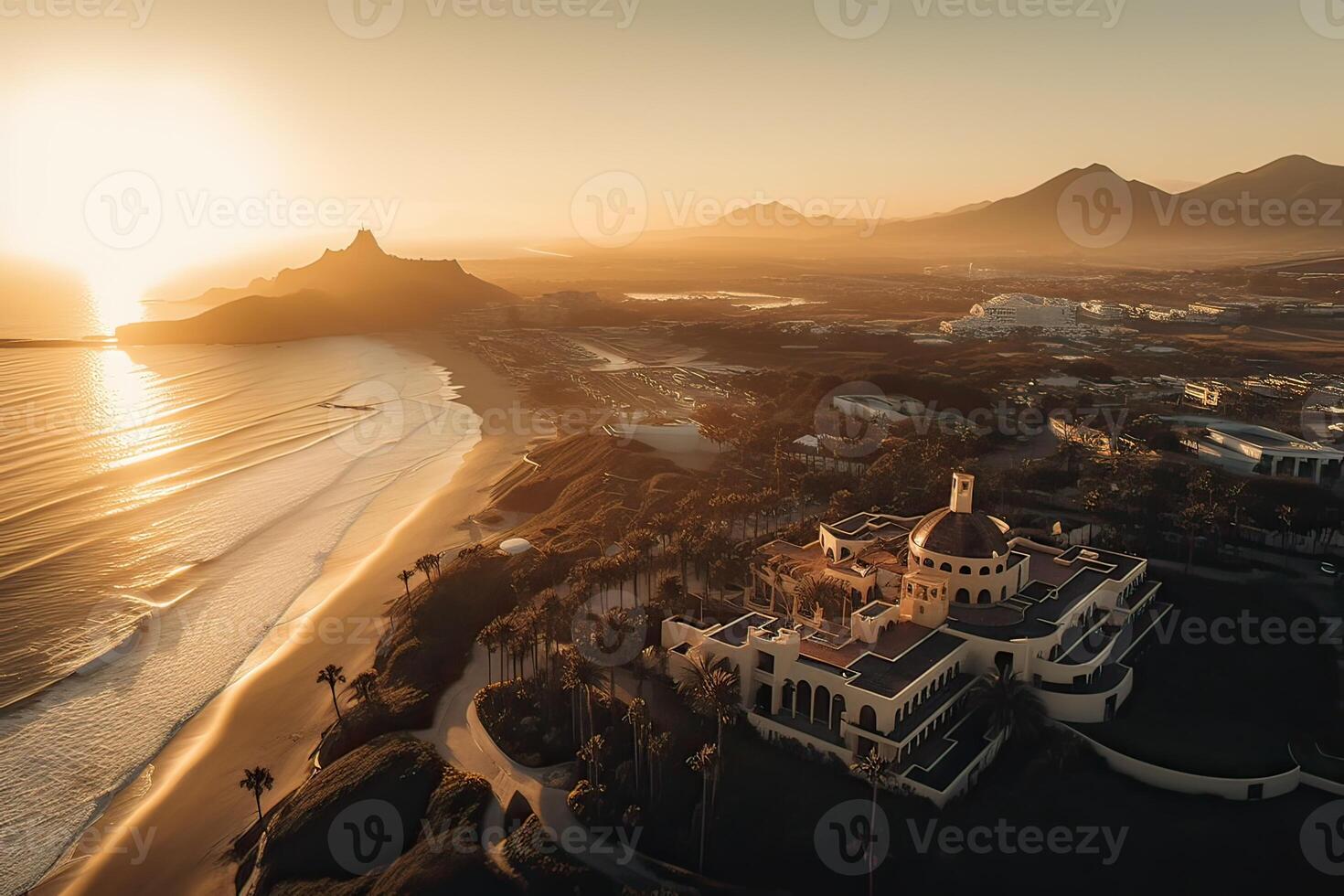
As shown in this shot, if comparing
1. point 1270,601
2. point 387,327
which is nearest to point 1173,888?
point 1270,601

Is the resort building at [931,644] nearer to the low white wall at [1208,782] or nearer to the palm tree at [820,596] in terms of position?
the palm tree at [820,596]

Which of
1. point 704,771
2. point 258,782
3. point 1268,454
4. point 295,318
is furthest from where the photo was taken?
point 295,318

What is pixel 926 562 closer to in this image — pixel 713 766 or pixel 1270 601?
pixel 713 766

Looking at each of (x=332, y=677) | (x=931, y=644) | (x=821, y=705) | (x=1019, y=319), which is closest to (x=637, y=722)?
(x=821, y=705)

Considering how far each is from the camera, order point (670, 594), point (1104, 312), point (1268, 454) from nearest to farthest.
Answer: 1. point (670, 594)
2. point (1268, 454)
3. point (1104, 312)

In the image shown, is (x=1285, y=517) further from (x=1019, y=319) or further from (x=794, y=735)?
(x=1019, y=319)

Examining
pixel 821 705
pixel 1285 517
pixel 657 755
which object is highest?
pixel 1285 517
